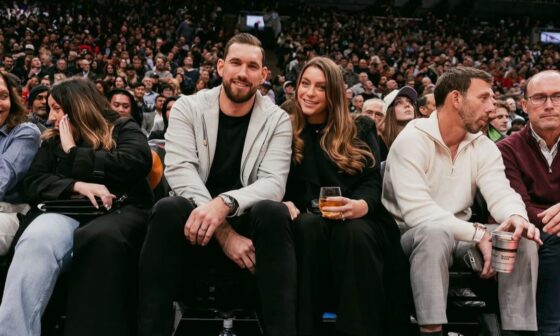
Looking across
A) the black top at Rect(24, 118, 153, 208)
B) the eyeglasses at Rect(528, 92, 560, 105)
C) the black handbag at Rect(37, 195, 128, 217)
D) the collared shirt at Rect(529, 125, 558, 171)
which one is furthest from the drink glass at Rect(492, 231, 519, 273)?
the black handbag at Rect(37, 195, 128, 217)

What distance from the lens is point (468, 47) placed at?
17234 mm

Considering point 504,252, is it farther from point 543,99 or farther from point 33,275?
point 33,275

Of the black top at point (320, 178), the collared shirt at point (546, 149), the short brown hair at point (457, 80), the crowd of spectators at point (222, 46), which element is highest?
the crowd of spectators at point (222, 46)

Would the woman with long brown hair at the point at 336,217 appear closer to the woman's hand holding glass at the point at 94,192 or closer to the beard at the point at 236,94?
the beard at the point at 236,94

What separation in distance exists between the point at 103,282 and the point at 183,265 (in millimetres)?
327

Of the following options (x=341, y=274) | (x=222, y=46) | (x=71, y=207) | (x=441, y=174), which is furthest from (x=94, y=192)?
(x=222, y=46)

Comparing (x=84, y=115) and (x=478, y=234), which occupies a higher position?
(x=84, y=115)

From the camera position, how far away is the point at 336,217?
2.32 meters

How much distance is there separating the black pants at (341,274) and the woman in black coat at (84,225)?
735 mm

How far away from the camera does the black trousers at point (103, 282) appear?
2119 millimetres

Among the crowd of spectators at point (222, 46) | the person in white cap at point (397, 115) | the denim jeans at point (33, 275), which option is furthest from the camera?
the crowd of spectators at point (222, 46)

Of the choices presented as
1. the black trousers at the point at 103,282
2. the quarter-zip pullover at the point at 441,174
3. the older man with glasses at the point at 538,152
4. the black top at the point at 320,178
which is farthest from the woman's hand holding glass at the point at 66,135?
the older man with glasses at the point at 538,152

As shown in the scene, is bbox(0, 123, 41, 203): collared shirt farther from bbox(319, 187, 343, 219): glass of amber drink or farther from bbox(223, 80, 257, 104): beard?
bbox(319, 187, 343, 219): glass of amber drink

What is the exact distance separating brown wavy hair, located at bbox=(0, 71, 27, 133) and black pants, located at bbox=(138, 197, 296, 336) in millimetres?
1187
